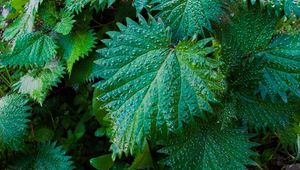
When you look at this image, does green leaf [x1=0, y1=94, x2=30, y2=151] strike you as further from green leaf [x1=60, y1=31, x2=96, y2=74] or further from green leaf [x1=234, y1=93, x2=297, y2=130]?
green leaf [x1=234, y1=93, x2=297, y2=130]

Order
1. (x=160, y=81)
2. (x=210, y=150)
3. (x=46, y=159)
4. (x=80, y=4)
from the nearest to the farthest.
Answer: (x=160, y=81)
(x=210, y=150)
(x=80, y=4)
(x=46, y=159)

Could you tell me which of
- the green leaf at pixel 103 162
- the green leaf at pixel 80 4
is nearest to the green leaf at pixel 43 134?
the green leaf at pixel 103 162

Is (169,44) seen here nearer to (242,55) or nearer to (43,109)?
(242,55)

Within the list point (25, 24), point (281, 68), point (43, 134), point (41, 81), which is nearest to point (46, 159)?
point (43, 134)

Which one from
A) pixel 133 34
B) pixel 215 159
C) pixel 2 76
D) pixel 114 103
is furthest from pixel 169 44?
pixel 2 76

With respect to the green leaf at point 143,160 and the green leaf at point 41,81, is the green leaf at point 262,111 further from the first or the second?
the green leaf at point 41,81

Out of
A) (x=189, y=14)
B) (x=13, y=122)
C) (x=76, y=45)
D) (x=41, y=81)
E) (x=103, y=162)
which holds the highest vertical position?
(x=189, y=14)

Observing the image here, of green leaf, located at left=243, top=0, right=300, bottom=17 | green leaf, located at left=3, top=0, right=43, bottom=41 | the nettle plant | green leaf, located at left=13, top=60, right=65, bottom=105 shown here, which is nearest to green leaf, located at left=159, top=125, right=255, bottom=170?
the nettle plant

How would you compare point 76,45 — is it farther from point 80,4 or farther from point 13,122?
point 13,122
